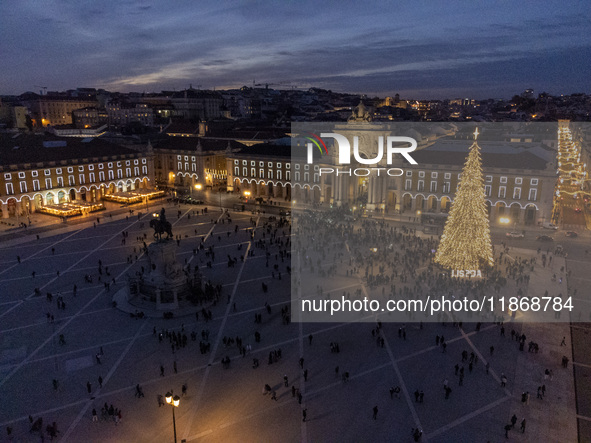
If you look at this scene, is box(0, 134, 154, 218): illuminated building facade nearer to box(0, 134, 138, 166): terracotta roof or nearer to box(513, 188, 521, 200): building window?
box(0, 134, 138, 166): terracotta roof

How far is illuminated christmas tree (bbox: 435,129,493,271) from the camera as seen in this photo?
34531 mm

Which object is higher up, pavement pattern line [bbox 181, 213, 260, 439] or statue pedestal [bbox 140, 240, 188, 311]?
statue pedestal [bbox 140, 240, 188, 311]

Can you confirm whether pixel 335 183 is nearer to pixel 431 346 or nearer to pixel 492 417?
pixel 431 346

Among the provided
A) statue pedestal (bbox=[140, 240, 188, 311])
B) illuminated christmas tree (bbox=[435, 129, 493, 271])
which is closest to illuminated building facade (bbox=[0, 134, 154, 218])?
statue pedestal (bbox=[140, 240, 188, 311])

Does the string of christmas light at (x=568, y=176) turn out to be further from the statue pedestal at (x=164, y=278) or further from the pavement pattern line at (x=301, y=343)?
the statue pedestal at (x=164, y=278)

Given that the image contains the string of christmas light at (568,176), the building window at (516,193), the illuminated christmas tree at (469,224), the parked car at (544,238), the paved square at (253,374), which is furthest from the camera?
the string of christmas light at (568,176)

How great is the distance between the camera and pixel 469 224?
114ft

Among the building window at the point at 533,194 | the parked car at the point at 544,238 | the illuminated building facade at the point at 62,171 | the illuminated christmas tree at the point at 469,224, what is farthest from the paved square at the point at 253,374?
the illuminated building facade at the point at 62,171

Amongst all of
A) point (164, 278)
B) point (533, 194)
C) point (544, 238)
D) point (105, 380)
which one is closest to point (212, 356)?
point (105, 380)

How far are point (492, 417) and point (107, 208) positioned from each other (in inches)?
2187

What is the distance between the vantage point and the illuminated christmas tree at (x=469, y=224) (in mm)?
34531

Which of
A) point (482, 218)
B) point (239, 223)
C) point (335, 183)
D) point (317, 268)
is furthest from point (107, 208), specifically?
point (482, 218)

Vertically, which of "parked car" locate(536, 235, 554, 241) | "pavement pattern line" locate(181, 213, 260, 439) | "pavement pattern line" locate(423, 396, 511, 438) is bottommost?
"pavement pattern line" locate(423, 396, 511, 438)

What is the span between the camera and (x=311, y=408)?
20953 millimetres
